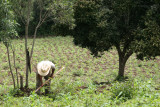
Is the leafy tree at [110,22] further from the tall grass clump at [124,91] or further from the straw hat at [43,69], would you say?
the tall grass clump at [124,91]

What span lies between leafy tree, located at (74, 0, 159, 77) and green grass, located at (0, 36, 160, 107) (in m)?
2.26

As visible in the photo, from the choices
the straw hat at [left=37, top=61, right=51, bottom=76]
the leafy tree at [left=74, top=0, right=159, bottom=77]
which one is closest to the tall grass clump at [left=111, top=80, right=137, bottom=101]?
the straw hat at [left=37, top=61, right=51, bottom=76]

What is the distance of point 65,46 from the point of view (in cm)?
2817

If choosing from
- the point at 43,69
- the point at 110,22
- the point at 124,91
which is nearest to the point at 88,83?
the point at 43,69

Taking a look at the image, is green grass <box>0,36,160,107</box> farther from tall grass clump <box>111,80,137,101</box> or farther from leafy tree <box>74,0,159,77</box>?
leafy tree <box>74,0,159,77</box>

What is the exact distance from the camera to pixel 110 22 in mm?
11906

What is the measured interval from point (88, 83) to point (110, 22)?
3617 mm

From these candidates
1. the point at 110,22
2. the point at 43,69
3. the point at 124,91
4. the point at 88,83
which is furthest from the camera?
the point at 110,22

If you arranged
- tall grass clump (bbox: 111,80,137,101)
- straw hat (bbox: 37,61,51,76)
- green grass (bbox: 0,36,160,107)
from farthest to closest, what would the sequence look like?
1. straw hat (bbox: 37,61,51,76)
2. tall grass clump (bbox: 111,80,137,101)
3. green grass (bbox: 0,36,160,107)

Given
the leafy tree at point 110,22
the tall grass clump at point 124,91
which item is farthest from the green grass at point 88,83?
the leafy tree at point 110,22

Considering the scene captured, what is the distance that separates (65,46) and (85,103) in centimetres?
2270

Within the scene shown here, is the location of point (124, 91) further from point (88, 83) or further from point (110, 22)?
point (110, 22)

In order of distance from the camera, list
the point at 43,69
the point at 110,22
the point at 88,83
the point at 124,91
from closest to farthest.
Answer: the point at 124,91 → the point at 43,69 → the point at 88,83 → the point at 110,22

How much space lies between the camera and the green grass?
5.96 meters
